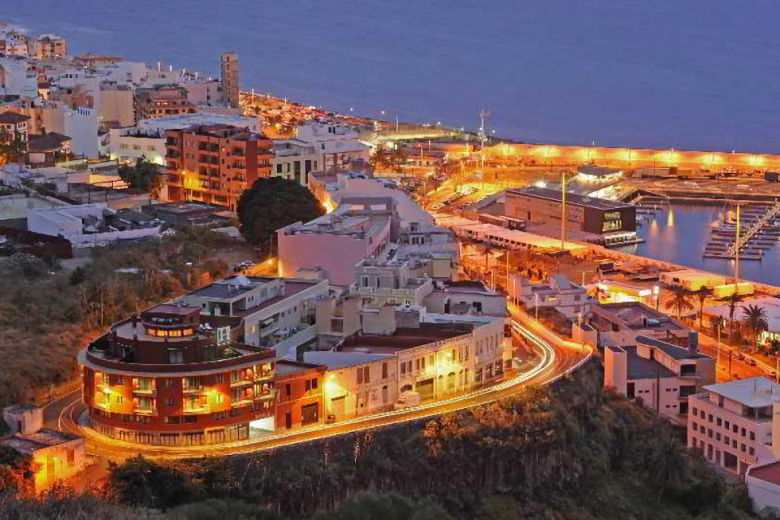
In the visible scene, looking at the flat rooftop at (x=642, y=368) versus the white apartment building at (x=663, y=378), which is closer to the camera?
the white apartment building at (x=663, y=378)

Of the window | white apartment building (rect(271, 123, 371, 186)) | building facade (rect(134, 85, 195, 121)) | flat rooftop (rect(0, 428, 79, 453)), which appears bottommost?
flat rooftop (rect(0, 428, 79, 453))

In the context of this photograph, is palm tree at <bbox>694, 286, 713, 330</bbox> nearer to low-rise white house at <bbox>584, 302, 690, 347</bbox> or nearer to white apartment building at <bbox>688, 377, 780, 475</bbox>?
low-rise white house at <bbox>584, 302, 690, 347</bbox>

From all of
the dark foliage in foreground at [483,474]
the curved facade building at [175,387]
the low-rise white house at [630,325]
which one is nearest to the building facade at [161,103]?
the low-rise white house at [630,325]

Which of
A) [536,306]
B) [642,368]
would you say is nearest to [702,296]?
[536,306]

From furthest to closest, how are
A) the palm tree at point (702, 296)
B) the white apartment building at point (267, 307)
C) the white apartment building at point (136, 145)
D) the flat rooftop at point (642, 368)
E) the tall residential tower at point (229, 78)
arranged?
the tall residential tower at point (229, 78) < the white apartment building at point (136, 145) < the palm tree at point (702, 296) < the flat rooftop at point (642, 368) < the white apartment building at point (267, 307)

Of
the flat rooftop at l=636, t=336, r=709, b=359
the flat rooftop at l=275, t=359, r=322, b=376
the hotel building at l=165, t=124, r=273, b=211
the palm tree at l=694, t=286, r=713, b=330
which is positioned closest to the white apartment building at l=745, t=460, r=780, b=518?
the flat rooftop at l=636, t=336, r=709, b=359

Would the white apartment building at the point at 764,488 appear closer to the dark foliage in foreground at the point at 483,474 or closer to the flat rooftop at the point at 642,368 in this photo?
the dark foliage in foreground at the point at 483,474

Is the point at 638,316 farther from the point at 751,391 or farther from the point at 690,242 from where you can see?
the point at 690,242
